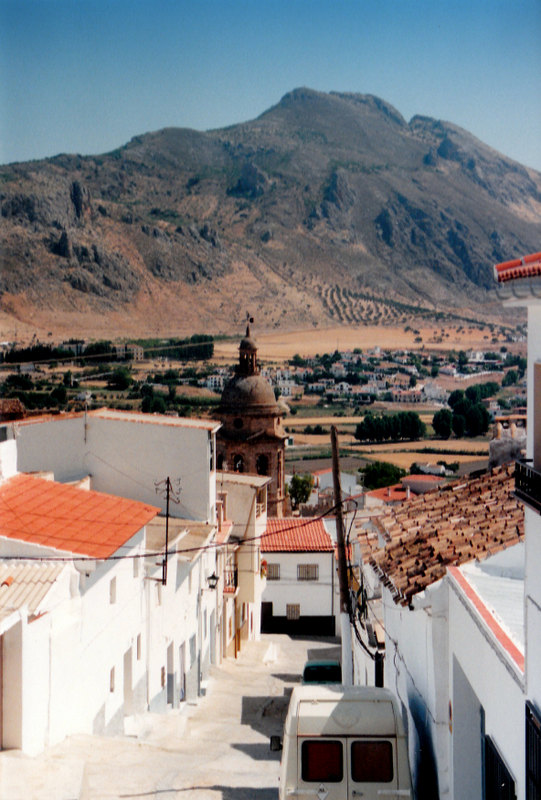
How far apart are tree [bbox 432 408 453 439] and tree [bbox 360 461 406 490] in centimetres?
1787

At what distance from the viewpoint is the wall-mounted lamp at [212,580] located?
20.6 m

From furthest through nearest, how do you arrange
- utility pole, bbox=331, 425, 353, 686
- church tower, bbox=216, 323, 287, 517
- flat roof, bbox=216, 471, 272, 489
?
1. church tower, bbox=216, 323, 287, 517
2. flat roof, bbox=216, 471, 272, 489
3. utility pole, bbox=331, 425, 353, 686

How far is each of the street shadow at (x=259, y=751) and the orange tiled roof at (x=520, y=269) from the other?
1022 cm

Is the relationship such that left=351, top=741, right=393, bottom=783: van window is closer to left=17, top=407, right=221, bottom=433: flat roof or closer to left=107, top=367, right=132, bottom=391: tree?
left=17, top=407, right=221, bottom=433: flat roof

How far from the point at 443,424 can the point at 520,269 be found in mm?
79378

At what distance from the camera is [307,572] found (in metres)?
33.2

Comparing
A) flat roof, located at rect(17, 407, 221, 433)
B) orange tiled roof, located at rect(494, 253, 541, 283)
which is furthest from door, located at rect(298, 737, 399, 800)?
flat roof, located at rect(17, 407, 221, 433)

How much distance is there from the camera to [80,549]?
12.4m

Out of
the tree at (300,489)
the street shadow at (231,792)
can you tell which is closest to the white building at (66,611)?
the street shadow at (231,792)

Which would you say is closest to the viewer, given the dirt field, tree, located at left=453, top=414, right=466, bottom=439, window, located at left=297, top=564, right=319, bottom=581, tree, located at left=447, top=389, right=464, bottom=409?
window, located at left=297, top=564, right=319, bottom=581

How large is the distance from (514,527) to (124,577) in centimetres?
683

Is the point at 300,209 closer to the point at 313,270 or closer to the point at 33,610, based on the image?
the point at 313,270

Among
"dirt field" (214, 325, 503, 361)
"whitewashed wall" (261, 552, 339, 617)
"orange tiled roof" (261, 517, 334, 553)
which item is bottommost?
"whitewashed wall" (261, 552, 339, 617)

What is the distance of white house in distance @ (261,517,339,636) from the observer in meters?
32.9
